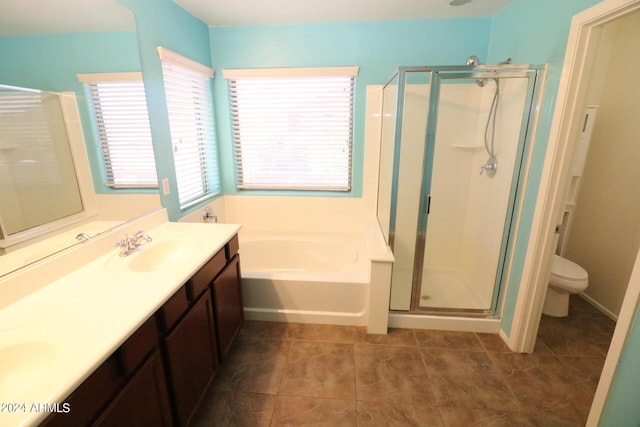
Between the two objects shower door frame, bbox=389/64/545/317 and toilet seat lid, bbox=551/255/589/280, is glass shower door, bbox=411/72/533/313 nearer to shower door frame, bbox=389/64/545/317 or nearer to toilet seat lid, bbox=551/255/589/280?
shower door frame, bbox=389/64/545/317

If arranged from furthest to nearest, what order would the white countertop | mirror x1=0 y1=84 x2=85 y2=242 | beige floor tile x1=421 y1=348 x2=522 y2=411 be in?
beige floor tile x1=421 y1=348 x2=522 y2=411, mirror x1=0 y1=84 x2=85 y2=242, the white countertop

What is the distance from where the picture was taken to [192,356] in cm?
129

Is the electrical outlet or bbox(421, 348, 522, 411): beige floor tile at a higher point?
the electrical outlet

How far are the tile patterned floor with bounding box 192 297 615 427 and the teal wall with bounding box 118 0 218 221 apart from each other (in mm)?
1253

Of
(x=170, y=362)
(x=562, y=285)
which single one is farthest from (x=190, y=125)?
(x=562, y=285)

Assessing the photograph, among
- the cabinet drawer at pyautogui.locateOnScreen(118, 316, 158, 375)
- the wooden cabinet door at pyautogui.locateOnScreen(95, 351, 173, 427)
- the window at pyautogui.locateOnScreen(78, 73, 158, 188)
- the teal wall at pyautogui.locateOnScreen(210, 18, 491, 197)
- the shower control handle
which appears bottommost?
the wooden cabinet door at pyautogui.locateOnScreen(95, 351, 173, 427)

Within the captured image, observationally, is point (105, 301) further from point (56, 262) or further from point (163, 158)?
point (163, 158)

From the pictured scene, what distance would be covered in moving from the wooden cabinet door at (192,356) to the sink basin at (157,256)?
28 cm

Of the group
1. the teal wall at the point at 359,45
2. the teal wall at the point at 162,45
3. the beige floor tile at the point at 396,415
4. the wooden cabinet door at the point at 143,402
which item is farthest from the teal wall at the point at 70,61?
the beige floor tile at the point at 396,415

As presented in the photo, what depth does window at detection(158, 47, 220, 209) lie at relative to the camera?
2.07m

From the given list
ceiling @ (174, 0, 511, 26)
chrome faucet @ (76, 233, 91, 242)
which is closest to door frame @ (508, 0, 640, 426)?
ceiling @ (174, 0, 511, 26)

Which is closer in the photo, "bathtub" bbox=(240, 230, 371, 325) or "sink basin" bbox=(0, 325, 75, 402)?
"sink basin" bbox=(0, 325, 75, 402)

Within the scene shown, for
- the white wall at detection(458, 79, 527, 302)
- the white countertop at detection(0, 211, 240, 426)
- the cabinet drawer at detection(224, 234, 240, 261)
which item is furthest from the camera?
the white wall at detection(458, 79, 527, 302)

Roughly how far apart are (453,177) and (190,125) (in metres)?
2.41
